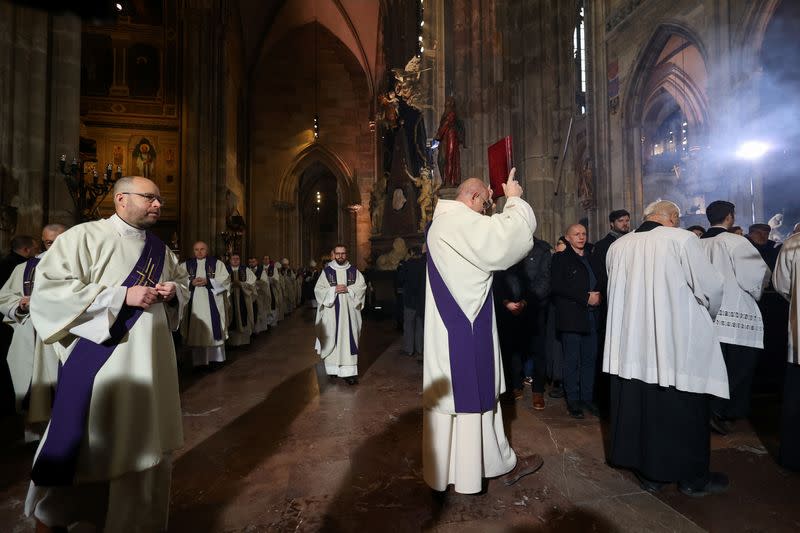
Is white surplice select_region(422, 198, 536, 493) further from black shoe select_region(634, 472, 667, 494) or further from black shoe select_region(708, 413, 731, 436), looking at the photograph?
black shoe select_region(708, 413, 731, 436)

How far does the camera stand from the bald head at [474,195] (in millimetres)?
2668

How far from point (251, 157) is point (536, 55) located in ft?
58.5

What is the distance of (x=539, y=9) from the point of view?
9.11 meters

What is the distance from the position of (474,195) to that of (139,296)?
191 cm

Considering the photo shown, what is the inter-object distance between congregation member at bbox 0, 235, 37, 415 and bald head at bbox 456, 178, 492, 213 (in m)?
4.17

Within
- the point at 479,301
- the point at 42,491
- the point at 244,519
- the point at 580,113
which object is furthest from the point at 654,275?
the point at 580,113

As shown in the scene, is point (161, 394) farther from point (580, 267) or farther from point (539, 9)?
point (539, 9)

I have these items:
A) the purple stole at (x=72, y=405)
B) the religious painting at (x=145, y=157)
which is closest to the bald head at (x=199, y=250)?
the purple stole at (x=72, y=405)

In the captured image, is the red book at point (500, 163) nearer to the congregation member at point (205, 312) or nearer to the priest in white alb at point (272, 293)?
the congregation member at point (205, 312)

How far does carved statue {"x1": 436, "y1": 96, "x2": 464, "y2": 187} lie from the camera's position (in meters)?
9.48

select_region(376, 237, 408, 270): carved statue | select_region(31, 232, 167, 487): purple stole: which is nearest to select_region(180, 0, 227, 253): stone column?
select_region(376, 237, 408, 270): carved statue

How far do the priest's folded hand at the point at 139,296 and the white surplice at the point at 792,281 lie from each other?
389 centimetres

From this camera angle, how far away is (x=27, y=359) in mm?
3861

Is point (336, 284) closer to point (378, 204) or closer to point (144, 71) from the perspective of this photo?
point (378, 204)
